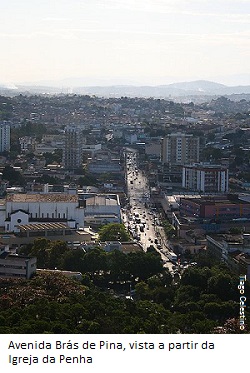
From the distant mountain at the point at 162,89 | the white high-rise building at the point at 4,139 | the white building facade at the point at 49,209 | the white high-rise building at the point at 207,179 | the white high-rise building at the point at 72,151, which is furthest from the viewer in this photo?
the distant mountain at the point at 162,89

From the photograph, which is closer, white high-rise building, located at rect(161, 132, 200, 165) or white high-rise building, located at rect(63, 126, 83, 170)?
white high-rise building, located at rect(63, 126, 83, 170)

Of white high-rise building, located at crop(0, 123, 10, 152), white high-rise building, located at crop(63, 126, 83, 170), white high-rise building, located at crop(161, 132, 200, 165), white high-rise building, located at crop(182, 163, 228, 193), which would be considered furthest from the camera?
white high-rise building, located at crop(0, 123, 10, 152)

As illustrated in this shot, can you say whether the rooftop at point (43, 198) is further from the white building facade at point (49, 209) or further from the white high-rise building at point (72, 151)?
the white high-rise building at point (72, 151)

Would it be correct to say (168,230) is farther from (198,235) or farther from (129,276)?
(129,276)

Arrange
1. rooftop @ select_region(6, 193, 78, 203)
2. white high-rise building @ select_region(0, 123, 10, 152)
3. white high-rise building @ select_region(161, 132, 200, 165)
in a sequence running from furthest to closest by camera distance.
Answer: white high-rise building @ select_region(0, 123, 10, 152) → white high-rise building @ select_region(161, 132, 200, 165) → rooftop @ select_region(6, 193, 78, 203)

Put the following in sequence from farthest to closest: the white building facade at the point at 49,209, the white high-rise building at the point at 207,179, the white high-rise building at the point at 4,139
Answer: the white high-rise building at the point at 4,139
the white high-rise building at the point at 207,179
the white building facade at the point at 49,209

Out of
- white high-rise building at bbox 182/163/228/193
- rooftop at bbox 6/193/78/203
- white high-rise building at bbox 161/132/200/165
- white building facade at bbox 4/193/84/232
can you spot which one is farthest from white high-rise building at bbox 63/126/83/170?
white building facade at bbox 4/193/84/232

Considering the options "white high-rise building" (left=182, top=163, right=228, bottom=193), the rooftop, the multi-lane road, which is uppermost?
the rooftop

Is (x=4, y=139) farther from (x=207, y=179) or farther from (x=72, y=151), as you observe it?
(x=207, y=179)

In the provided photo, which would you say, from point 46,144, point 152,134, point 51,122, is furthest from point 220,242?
point 51,122

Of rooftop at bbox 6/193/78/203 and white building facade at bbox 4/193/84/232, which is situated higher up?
rooftop at bbox 6/193/78/203

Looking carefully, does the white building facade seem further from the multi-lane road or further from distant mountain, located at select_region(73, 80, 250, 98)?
distant mountain, located at select_region(73, 80, 250, 98)

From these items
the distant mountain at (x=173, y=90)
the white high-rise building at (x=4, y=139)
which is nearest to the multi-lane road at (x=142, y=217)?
the white high-rise building at (x=4, y=139)
